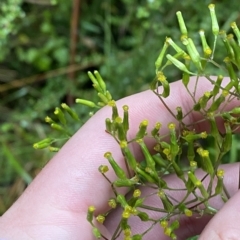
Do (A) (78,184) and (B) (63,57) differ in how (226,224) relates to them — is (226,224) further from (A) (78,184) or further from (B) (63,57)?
(B) (63,57)

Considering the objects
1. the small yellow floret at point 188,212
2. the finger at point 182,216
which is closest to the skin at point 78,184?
the finger at point 182,216

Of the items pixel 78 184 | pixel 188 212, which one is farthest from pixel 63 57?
pixel 188 212

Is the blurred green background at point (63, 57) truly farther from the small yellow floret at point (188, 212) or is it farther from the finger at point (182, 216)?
the small yellow floret at point (188, 212)

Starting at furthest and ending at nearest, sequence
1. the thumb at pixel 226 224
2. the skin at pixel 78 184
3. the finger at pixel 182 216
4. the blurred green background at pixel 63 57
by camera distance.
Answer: the blurred green background at pixel 63 57 < the finger at pixel 182 216 < the skin at pixel 78 184 < the thumb at pixel 226 224

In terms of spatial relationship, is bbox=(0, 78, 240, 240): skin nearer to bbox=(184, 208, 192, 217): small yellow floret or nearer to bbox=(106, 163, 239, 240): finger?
bbox=(106, 163, 239, 240): finger

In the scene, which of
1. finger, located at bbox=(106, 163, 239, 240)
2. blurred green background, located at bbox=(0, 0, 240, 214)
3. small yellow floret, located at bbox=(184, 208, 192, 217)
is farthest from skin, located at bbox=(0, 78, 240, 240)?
blurred green background, located at bbox=(0, 0, 240, 214)

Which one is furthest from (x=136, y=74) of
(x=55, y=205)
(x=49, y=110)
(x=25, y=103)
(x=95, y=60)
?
(x=55, y=205)
